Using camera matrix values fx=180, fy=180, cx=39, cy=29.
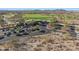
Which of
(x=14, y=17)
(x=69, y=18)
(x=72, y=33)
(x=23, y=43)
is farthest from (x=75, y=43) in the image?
(x=14, y=17)

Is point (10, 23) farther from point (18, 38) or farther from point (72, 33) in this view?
point (72, 33)
